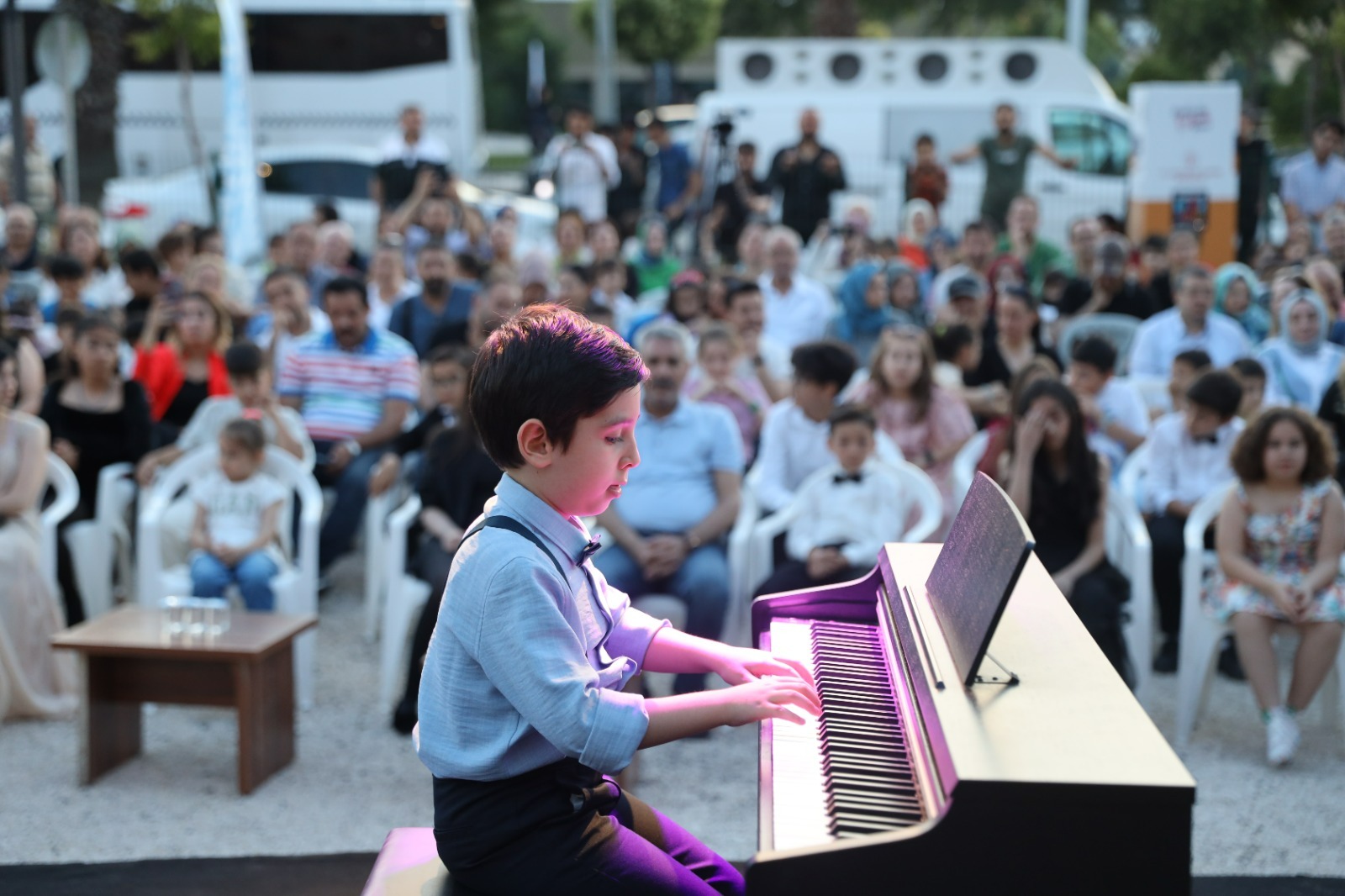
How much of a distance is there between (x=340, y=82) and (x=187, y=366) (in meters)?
10.4

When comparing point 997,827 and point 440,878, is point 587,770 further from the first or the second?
point 997,827

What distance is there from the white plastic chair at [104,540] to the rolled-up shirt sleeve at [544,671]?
13.6 ft

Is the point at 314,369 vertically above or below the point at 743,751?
above

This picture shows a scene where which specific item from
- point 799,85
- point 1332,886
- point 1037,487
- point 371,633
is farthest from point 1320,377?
point 799,85

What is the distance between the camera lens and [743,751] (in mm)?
4707

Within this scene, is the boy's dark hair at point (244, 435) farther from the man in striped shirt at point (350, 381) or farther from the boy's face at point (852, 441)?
the boy's face at point (852, 441)

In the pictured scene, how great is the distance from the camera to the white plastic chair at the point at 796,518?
5176mm

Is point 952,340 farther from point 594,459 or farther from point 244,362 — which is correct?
point 594,459

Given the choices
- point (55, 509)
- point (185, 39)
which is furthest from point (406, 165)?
point (185, 39)

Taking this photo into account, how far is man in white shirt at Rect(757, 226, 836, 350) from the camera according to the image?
7.92 meters

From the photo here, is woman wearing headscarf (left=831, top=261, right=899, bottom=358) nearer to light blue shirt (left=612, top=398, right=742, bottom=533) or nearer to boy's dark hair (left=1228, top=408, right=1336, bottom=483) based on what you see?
light blue shirt (left=612, top=398, right=742, bottom=533)

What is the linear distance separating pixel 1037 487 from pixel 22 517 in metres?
3.68

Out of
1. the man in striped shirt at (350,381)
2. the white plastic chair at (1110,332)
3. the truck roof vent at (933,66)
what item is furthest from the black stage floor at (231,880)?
the truck roof vent at (933,66)

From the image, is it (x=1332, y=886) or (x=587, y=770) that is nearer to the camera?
(x=587, y=770)
